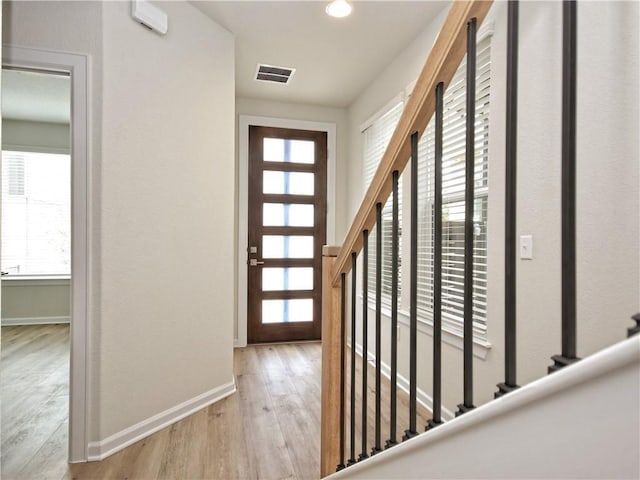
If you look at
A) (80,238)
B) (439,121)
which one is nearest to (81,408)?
(80,238)

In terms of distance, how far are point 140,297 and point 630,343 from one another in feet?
7.76

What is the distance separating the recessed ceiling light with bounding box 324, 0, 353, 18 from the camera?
2.47 m

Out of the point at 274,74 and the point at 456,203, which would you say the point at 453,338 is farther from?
the point at 274,74

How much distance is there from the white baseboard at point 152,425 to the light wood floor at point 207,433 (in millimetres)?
47

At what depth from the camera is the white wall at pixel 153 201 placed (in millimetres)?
2088

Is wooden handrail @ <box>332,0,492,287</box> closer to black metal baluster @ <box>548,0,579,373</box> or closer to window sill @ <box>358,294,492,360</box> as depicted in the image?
black metal baluster @ <box>548,0,579,373</box>

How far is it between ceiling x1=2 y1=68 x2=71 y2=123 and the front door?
1.99 metres

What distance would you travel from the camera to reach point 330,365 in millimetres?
→ 1564

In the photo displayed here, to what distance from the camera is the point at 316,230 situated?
14.8 feet

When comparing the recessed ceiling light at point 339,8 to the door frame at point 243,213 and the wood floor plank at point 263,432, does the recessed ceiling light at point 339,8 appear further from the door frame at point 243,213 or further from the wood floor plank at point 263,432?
the wood floor plank at point 263,432

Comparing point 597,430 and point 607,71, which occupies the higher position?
point 607,71

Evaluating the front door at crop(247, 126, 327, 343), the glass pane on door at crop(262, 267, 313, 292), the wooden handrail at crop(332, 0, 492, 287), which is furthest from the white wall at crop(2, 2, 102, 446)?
the glass pane on door at crop(262, 267, 313, 292)

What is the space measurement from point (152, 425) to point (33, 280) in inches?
158

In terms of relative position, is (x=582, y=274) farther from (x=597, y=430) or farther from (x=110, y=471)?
(x=110, y=471)
